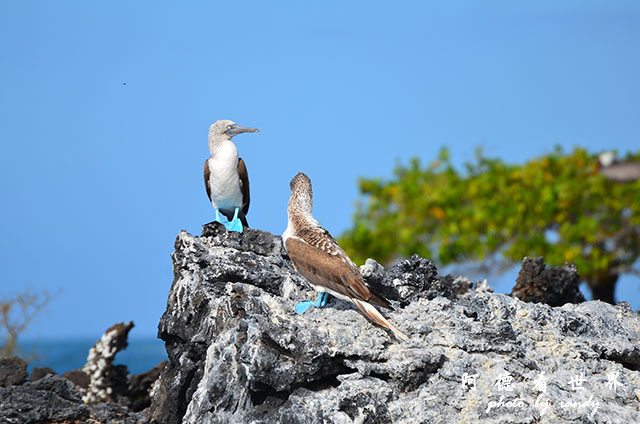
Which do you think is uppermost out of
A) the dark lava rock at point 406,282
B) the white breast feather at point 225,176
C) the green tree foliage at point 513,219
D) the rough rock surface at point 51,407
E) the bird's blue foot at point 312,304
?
the green tree foliage at point 513,219

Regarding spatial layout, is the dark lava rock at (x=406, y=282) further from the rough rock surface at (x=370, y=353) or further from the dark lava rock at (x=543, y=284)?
the dark lava rock at (x=543, y=284)

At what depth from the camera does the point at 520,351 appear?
6988 mm

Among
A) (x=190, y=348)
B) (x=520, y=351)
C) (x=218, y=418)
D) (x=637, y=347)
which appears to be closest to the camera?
(x=218, y=418)

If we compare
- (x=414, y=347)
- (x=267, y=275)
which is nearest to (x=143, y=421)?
(x=267, y=275)

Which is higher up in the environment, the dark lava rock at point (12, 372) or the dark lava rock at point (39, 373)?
the dark lava rock at point (39, 373)

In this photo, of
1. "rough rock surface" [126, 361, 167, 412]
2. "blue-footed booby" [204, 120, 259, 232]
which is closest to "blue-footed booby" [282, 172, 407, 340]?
"blue-footed booby" [204, 120, 259, 232]

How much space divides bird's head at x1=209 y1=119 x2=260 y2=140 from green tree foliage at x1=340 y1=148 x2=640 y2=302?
9665 millimetres

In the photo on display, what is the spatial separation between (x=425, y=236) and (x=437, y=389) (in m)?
12.6

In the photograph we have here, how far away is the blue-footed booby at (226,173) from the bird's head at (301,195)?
5.40ft

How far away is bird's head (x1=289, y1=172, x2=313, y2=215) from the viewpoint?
7.62 metres

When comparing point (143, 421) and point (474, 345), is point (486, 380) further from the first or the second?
point (143, 421)

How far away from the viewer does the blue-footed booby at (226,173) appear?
9.33 meters

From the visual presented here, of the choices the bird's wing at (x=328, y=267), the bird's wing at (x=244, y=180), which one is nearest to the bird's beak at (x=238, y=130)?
the bird's wing at (x=244, y=180)

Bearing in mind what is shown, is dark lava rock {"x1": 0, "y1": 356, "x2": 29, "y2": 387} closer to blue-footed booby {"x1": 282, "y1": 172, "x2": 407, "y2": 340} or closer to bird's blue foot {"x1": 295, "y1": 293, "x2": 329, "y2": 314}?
blue-footed booby {"x1": 282, "y1": 172, "x2": 407, "y2": 340}
